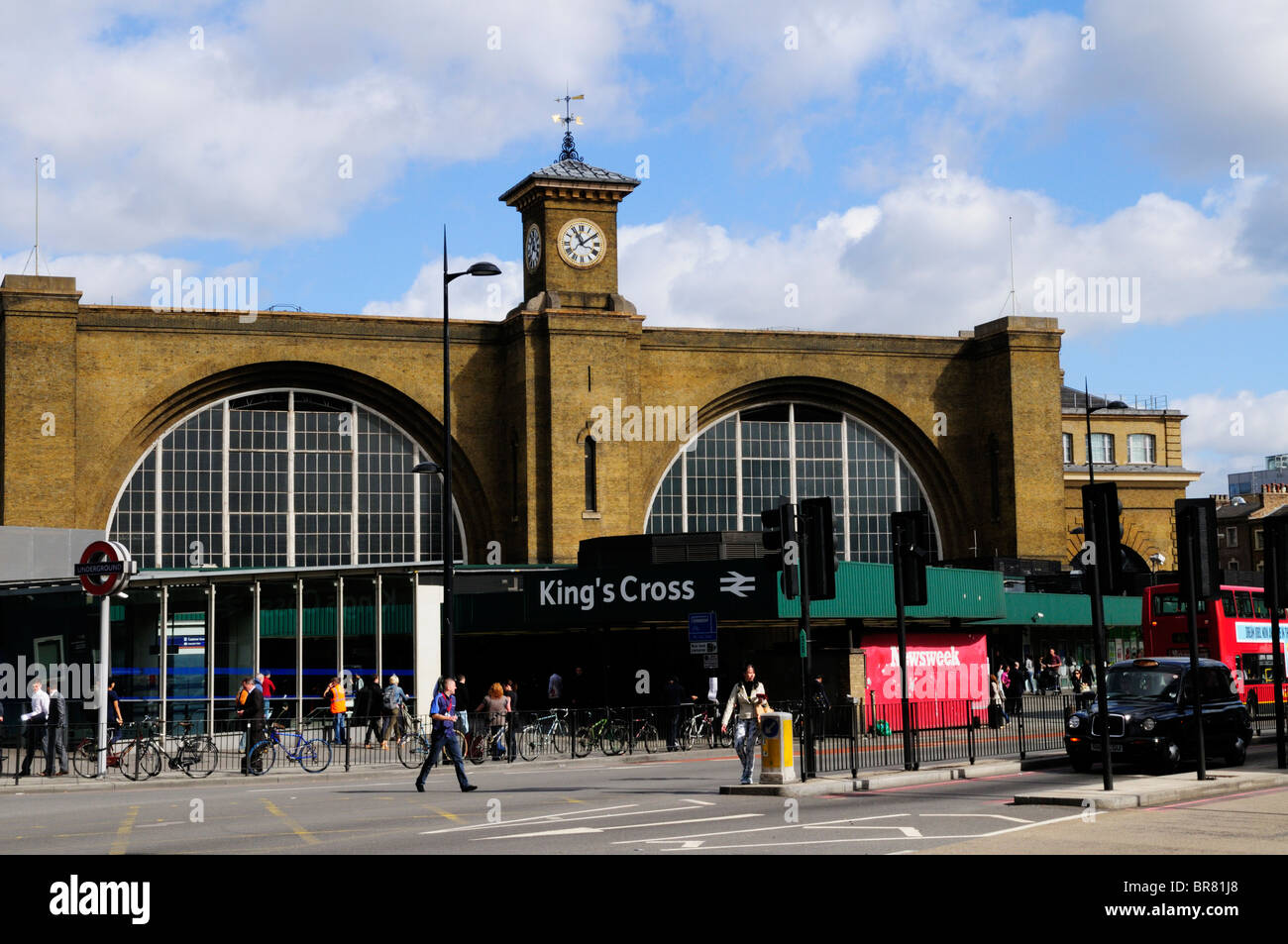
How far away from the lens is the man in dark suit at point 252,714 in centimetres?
2695

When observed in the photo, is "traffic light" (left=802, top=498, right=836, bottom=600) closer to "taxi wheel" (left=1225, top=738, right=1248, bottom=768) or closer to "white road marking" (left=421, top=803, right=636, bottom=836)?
"white road marking" (left=421, top=803, right=636, bottom=836)

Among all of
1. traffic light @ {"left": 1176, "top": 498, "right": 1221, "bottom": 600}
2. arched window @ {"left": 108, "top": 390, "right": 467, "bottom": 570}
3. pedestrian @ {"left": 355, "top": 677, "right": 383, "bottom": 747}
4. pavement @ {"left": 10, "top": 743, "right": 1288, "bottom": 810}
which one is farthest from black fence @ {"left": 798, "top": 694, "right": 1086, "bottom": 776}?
arched window @ {"left": 108, "top": 390, "right": 467, "bottom": 570}

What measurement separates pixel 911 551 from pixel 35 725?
15.6 meters

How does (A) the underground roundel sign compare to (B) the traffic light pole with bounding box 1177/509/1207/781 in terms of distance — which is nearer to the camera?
(B) the traffic light pole with bounding box 1177/509/1207/781

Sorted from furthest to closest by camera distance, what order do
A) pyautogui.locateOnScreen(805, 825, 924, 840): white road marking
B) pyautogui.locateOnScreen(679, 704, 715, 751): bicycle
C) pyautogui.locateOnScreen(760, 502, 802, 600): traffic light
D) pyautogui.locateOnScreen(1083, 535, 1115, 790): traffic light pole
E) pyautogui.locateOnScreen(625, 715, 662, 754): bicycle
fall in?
pyautogui.locateOnScreen(679, 704, 715, 751): bicycle → pyautogui.locateOnScreen(625, 715, 662, 754): bicycle → pyautogui.locateOnScreen(760, 502, 802, 600): traffic light → pyautogui.locateOnScreen(1083, 535, 1115, 790): traffic light pole → pyautogui.locateOnScreen(805, 825, 924, 840): white road marking

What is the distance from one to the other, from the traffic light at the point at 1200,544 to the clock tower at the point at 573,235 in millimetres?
35117

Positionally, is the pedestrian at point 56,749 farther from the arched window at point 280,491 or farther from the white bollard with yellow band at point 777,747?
the arched window at point 280,491

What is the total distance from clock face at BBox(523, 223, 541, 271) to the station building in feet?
0.38

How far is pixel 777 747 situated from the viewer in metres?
20.7

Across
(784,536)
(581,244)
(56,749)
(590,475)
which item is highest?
(581,244)

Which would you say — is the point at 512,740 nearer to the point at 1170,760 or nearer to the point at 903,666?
the point at 903,666

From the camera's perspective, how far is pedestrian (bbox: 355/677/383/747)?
101 feet

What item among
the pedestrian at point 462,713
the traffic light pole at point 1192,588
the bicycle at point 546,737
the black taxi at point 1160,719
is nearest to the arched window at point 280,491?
the bicycle at point 546,737

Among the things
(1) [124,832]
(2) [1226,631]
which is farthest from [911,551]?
(2) [1226,631]
